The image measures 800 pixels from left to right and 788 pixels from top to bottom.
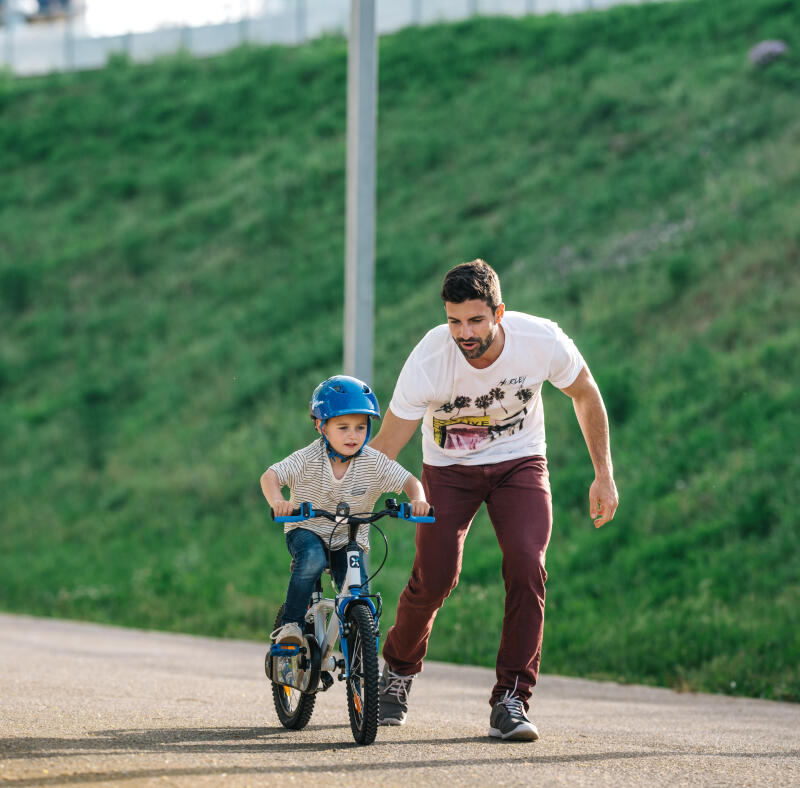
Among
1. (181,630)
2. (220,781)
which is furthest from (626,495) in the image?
(220,781)

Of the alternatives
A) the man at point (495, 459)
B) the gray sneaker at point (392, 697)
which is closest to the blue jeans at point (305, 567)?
the man at point (495, 459)

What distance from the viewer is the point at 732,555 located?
1178cm

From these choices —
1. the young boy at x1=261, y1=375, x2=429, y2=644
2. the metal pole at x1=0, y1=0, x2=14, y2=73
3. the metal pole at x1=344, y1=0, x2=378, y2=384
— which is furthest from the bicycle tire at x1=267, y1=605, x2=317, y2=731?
the metal pole at x1=0, y1=0, x2=14, y2=73

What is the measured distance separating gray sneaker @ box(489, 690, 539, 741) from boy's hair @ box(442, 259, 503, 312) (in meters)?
1.72

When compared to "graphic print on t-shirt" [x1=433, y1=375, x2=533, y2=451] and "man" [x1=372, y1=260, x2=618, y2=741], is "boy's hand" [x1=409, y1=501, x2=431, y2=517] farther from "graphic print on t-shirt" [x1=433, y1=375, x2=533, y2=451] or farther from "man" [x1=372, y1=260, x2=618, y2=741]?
"graphic print on t-shirt" [x1=433, y1=375, x2=533, y2=451]

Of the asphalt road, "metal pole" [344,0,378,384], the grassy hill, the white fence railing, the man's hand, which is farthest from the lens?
the white fence railing

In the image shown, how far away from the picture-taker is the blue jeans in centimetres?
553

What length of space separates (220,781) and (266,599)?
9.63 m

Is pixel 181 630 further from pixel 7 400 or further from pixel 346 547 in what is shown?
pixel 7 400

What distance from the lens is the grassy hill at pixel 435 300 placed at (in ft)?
40.6

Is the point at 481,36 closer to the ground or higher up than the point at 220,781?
higher up

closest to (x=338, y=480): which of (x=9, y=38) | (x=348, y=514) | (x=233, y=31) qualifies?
(x=348, y=514)

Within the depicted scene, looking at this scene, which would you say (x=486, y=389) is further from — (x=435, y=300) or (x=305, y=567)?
(x=435, y=300)

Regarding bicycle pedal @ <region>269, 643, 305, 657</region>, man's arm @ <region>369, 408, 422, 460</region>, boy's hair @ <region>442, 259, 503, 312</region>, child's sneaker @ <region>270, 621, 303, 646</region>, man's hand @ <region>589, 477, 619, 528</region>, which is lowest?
bicycle pedal @ <region>269, 643, 305, 657</region>
